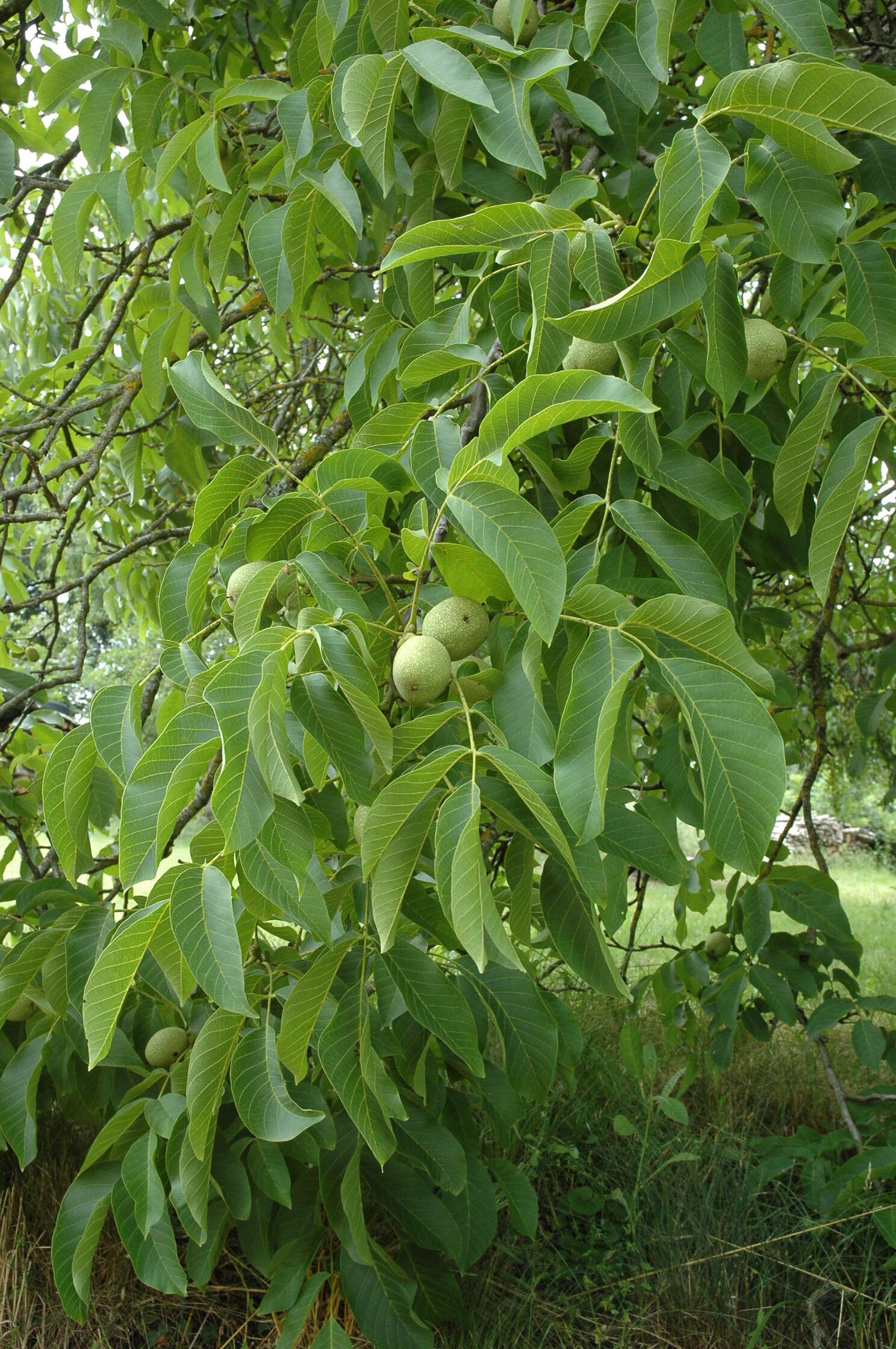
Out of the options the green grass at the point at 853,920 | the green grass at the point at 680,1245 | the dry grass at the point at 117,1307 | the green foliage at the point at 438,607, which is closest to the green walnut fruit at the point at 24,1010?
the green foliage at the point at 438,607

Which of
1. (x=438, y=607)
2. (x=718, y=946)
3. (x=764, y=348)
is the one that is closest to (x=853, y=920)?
(x=718, y=946)

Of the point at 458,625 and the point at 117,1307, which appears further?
the point at 117,1307

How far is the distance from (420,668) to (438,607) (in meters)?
0.09

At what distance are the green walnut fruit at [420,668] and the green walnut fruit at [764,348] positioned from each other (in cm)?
57

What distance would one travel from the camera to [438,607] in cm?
96

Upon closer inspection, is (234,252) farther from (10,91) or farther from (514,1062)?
(514,1062)

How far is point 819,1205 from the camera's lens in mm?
1998

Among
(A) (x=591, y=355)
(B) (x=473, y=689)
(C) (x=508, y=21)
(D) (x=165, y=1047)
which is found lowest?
(D) (x=165, y=1047)

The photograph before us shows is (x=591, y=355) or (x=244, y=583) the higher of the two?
(x=591, y=355)

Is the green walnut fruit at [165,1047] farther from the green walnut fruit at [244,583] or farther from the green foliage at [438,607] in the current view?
the green walnut fruit at [244,583]

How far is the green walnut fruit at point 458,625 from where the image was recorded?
942 millimetres

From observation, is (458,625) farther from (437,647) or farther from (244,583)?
(244,583)

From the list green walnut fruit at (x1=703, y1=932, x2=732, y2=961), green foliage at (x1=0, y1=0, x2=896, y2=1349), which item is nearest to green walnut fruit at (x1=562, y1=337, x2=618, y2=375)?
green foliage at (x1=0, y1=0, x2=896, y2=1349)

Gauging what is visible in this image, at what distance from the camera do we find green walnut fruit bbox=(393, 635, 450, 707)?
0.90 meters
